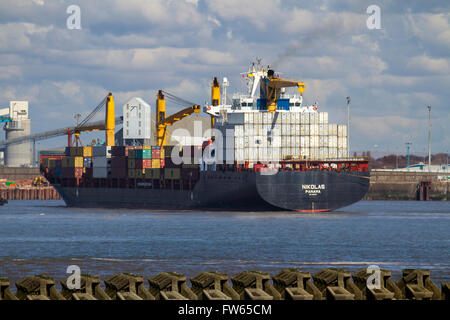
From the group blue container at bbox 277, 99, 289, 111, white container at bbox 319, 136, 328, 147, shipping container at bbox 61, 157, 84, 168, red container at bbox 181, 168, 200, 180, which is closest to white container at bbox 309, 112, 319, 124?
white container at bbox 319, 136, 328, 147

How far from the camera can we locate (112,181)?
444 feet

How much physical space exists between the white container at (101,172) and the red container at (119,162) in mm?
2627

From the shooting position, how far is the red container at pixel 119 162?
131625 mm

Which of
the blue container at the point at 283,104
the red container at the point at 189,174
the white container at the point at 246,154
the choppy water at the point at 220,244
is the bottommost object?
the choppy water at the point at 220,244

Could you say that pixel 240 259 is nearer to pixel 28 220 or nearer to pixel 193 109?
pixel 28 220

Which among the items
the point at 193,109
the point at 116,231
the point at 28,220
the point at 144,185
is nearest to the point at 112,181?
the point at 144,185

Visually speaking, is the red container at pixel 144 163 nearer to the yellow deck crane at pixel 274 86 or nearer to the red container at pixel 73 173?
the red container at pixel 73 173

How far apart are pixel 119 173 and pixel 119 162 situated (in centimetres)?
181

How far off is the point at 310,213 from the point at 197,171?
20.6m

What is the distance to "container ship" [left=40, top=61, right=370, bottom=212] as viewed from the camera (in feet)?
340

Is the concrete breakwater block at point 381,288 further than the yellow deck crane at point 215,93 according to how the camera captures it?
No

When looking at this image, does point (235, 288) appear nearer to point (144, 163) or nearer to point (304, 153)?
Result: point (304, 153)

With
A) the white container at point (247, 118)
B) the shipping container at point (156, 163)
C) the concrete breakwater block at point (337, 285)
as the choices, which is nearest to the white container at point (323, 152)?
the white container at point (247, 118)
